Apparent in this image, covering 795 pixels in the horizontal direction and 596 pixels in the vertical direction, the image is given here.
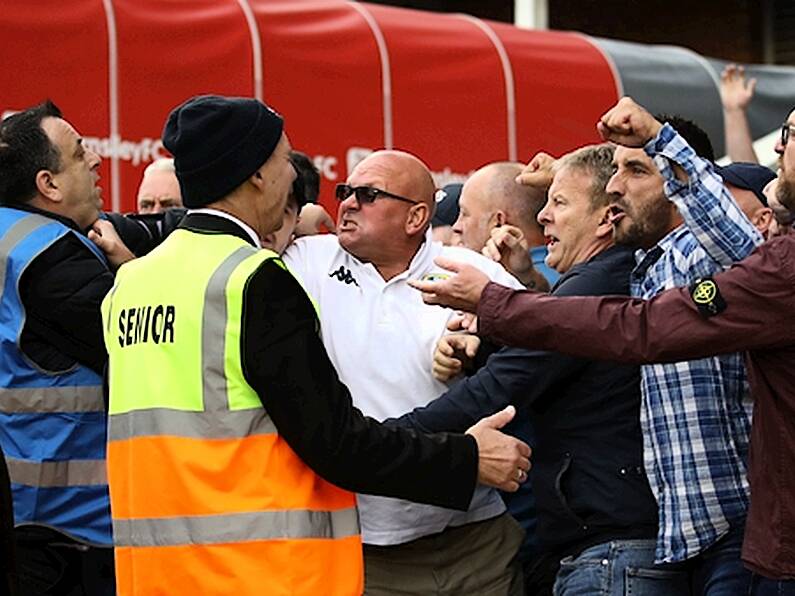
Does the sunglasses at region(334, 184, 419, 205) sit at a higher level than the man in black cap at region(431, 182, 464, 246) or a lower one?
higher

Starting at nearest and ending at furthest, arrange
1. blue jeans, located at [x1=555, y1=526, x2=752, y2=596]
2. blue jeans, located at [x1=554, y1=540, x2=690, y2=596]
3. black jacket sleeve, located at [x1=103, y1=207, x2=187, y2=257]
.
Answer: blue jeans, located at [x1=555, y1=526, x2=752, y2=596], blue jeans, located at [x1=554, y1=540, x2=690, y2=596], black jacket sleeve, located at [x1=103, y1=207, x2=187, y2=257]

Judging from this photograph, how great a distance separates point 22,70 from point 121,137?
706 mm

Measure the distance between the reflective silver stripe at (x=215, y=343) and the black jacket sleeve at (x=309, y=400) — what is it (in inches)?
2.4

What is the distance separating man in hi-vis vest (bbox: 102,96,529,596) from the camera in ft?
11.9

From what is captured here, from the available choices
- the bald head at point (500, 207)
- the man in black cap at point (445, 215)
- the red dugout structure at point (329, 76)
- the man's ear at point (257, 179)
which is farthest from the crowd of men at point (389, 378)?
the red dugout structure at point (329, 76)

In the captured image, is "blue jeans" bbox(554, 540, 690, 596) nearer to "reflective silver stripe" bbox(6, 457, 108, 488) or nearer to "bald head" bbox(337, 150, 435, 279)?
"bald head" bbox(337, 150, 435, 279)

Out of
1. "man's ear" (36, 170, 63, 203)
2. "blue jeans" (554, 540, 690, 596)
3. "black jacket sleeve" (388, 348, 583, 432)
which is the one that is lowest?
"blue jeans" (554, 540, 690, 596)

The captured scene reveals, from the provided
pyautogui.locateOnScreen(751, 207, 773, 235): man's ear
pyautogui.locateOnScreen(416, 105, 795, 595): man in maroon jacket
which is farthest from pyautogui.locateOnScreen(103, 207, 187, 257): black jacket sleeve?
pyautogui.locateOnScreen(751, 207, 773, 235): man's ear

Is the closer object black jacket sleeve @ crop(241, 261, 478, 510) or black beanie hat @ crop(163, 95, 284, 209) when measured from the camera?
black jacket sleeve @ crop(241, 261, 478, 510)

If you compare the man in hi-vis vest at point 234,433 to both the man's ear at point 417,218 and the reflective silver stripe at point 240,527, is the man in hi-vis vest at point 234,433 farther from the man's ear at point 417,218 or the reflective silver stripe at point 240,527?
the man's ear at point 417,218

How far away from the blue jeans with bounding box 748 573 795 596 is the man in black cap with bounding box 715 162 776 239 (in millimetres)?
1370

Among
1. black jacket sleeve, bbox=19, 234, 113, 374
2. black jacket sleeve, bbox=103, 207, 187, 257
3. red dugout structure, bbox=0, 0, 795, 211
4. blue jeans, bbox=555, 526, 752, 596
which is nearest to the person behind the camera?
blue jeans, bbox=555, 526, 752, 596

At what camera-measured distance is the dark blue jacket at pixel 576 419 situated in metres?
4.38

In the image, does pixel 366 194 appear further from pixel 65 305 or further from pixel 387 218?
pixel 65 305
